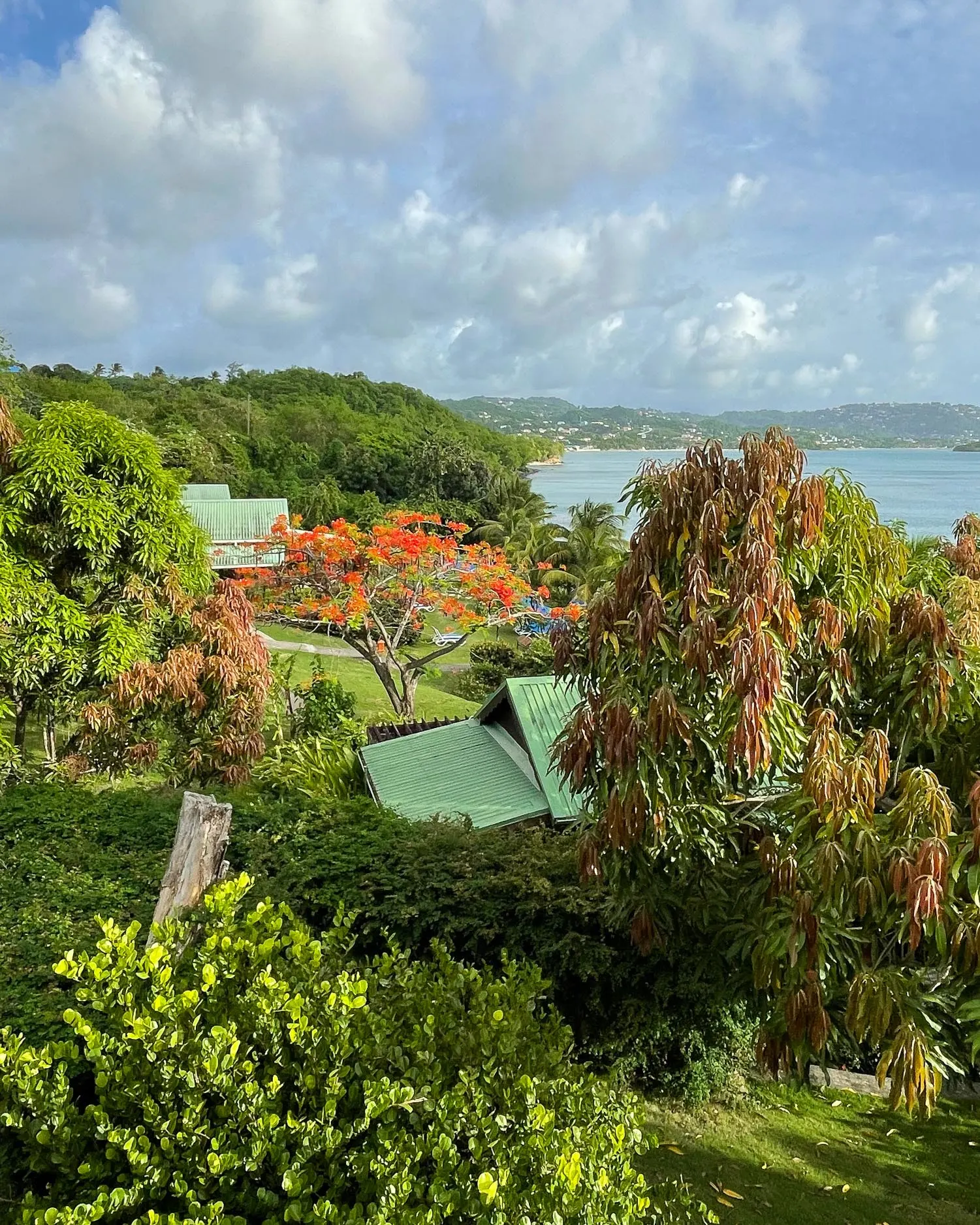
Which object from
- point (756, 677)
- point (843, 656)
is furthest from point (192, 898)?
point (843, 656)

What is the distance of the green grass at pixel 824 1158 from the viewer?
205 inches

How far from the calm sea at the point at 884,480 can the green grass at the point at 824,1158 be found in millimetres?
4330

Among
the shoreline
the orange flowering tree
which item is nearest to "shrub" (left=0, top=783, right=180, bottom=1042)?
the orange flowering tree

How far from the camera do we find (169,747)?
874cm

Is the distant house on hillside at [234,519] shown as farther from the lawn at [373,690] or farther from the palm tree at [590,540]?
the palm tree at [590,540]

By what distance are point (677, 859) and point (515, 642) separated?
78.1ft

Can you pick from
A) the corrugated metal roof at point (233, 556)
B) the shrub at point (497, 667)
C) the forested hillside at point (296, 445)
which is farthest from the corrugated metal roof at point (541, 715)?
the forested hillside at point (296, 445)

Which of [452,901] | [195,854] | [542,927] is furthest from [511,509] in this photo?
[195,854]

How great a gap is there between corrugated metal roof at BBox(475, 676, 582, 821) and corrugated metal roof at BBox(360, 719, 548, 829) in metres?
0.17

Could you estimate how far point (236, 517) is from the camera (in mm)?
34219

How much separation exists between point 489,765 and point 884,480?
6182 cm

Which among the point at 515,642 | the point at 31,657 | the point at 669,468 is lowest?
the point at 515,642

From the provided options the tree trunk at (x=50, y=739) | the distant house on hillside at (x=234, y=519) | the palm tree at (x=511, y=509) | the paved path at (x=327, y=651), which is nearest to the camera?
the tree trunk at (x=50, y=739)

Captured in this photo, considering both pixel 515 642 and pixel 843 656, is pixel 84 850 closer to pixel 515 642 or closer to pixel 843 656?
pixel 843 656
